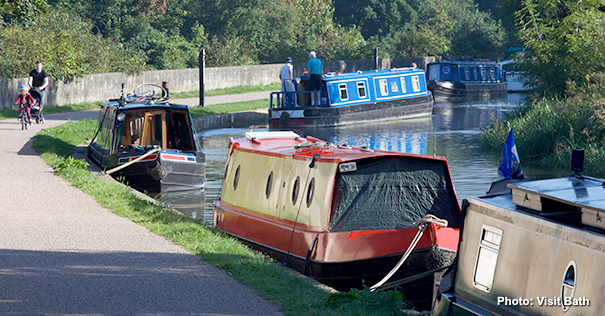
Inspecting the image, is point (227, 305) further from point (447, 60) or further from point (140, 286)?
point (447, 60)

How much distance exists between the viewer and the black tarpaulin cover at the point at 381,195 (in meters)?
7.46

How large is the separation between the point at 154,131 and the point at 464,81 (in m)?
26.4

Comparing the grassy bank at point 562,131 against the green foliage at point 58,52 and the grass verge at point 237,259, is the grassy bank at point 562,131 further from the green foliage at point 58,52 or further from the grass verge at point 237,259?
the green foliage at point 58,52

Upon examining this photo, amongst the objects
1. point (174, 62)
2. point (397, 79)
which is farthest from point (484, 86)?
point (174, 62)

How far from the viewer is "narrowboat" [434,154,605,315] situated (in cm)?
407

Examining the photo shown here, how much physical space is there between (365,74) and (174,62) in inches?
561

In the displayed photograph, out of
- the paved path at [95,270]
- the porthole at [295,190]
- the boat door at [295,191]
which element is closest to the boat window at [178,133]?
the paved path at [95,270]

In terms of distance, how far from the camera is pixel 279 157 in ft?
29.2

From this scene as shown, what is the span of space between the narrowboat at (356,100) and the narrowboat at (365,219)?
1522 centimetres

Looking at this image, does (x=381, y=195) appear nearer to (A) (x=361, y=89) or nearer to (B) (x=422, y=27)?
(A) (x=361, y=89)

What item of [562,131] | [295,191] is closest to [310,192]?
[295,191]

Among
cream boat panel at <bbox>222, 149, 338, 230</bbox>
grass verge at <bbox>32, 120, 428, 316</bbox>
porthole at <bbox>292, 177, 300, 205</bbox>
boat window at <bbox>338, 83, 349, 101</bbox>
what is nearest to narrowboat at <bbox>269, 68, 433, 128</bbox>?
boat window at <bbox>338, 83, 349, 101</bbox>

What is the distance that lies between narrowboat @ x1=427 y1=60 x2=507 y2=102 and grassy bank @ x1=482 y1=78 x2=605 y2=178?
16.9 metres

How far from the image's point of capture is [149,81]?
29516mm
